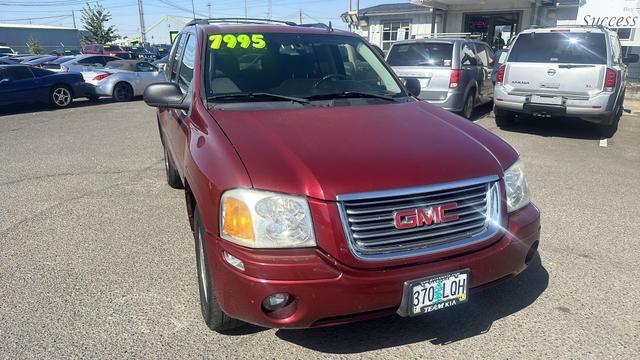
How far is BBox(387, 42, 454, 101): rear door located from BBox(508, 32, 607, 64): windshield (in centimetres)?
116

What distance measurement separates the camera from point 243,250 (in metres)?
2.21

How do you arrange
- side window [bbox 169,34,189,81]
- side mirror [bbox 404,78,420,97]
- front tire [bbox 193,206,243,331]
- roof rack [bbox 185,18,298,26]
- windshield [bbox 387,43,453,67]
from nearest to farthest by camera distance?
front tire [bbox 193,206,243,331]
side mirror [bbox 404,78,420,97]
roof rack [bbox 185,18,298,26]
side window [bbox 169,34,189,81]
windshield [bbox 387,43,453,67]

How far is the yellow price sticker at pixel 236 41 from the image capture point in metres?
3.62

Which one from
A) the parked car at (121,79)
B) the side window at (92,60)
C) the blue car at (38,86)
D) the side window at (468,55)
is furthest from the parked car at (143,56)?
the side window at (468,55)

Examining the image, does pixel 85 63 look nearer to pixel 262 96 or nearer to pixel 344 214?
pixel 262 96

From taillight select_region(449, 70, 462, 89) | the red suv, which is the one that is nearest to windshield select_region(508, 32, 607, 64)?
taillight select_region(449, 70, 462, 89)

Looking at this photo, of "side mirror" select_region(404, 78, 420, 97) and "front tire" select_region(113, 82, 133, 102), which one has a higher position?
"side mirror" select_region(404, 78, 420, 97)

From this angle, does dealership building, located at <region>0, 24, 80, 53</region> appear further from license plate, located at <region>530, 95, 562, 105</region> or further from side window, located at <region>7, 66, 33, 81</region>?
license plate, located at <region>530, 95, 562, 105</region>

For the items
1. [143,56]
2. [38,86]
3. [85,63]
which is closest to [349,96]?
[38,86]

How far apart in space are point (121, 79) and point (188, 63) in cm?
1190

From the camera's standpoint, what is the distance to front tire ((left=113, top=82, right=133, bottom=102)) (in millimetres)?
14516

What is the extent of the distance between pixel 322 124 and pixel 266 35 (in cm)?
130

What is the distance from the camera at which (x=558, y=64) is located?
7.88m

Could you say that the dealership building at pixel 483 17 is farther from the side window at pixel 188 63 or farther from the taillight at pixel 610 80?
the side window at pixel 188 63
